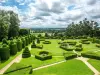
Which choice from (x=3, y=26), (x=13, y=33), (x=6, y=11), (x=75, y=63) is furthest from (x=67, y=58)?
(x=6, y=11)

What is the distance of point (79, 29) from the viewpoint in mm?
97750

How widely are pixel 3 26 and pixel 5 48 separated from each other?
23.6m

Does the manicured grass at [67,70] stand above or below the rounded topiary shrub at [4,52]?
below

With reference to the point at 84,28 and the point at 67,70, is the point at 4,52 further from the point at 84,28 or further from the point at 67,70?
the point at 84,28

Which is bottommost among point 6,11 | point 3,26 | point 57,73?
point 57,73

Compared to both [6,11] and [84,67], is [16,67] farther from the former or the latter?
[6,11]

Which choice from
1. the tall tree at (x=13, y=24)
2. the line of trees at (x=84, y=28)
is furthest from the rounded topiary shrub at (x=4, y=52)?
the line of trees at (x=84, y=28)

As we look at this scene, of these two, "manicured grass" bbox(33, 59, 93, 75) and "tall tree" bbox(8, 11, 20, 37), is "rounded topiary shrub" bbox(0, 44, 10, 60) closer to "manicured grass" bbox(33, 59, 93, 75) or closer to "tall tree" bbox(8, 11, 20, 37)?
"manicured grass" bbox(33, 59, 93, 75)

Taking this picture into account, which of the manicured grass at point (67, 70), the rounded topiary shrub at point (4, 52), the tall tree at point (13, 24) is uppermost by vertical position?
the tall tree at point (13, 24)

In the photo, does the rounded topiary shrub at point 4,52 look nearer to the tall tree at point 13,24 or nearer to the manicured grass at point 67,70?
the manicured grass at point 67,70

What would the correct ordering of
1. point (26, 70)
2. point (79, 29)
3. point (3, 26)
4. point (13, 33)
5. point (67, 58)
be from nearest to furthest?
point (26, 70) < point (67, 58) < point (3, 26) < point (13, 33) < point (79, 29)

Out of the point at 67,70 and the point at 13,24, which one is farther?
the point at 13,24

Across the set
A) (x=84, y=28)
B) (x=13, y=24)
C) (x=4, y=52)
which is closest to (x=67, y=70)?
(x=4, y=52)

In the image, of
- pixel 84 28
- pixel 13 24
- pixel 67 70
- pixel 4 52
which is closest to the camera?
pixel 67 70
